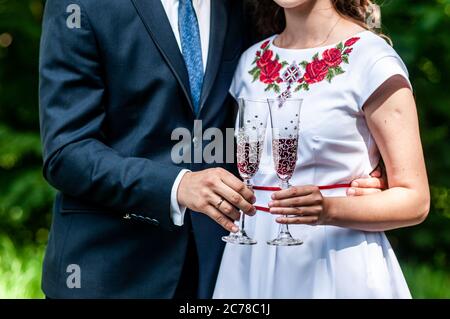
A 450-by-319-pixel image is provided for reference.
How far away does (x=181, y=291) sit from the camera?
9.66ft

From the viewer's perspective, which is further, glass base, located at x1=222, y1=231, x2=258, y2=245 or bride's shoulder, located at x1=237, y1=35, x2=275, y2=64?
bride's shoulder, located at x1=237, y1=35, x2=275, y2=64

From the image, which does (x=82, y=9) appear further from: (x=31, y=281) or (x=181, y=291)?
(x=31, y=281)

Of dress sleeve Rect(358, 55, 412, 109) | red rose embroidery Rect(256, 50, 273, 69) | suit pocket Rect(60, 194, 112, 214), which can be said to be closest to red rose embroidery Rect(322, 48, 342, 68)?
dress sleeve Rect(358, 55, 412, 109)

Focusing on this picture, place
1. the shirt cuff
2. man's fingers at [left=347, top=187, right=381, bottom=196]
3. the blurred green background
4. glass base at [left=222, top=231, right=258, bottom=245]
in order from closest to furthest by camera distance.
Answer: glass base at [left=222, top=231, right=258, bottom=245] → the shirt cuff → man's fingers at [left=347, top=187, right=381, bottom=196] → the blurred green background

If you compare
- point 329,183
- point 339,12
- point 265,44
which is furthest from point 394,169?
point 265,44

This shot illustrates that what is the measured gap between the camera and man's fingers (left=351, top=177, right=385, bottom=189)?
2.81 metres

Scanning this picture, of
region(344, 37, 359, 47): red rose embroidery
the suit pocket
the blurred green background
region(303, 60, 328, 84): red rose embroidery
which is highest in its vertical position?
region(344, 37, 359, 47): red rose embroidery


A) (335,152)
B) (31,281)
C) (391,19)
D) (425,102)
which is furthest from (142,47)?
(425,102)

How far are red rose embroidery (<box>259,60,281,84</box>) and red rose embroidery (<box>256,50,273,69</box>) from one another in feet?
0.05

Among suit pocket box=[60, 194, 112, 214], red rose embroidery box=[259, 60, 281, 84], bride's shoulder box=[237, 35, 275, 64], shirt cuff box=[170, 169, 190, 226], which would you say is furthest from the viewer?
bride's shoulder box=[237, 35, 275, 64]

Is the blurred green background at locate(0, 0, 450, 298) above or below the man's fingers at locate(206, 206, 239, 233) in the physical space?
below

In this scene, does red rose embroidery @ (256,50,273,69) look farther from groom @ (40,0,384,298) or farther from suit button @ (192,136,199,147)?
suit button @ (192,136,199,147)

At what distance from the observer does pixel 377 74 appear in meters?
2.74
